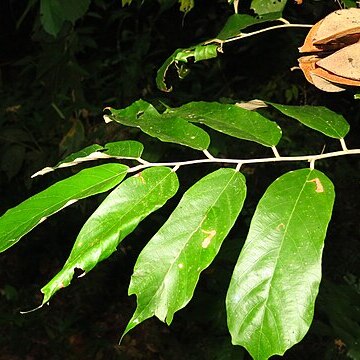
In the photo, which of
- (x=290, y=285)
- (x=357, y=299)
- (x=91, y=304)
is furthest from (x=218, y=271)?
(x=290, y=285)

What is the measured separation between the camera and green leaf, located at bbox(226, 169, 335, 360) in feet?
2.16

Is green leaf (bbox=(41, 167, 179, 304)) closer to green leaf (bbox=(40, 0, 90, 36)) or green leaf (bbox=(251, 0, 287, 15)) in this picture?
green leaf (bbox=(251, 0, 287, 15))

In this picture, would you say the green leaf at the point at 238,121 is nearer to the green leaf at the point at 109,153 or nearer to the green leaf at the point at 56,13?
the green leaf at the point at 109,153

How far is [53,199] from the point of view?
2.48 feet

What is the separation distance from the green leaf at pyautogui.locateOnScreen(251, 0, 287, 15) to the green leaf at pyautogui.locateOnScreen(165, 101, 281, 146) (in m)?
0.39

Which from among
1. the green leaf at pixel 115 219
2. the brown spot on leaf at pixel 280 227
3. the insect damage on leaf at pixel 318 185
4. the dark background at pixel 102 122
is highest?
the green leaf at pixel 115 219

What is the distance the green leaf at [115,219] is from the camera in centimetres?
71

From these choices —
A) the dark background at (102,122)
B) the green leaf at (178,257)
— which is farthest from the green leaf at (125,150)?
the dark background at (102,122)

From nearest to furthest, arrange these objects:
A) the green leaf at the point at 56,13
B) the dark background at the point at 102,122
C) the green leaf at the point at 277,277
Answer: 1. the green leaf at the point at 277,277
2. the green leaf at the point at 56,13
3. the dark background at the point at 102,122

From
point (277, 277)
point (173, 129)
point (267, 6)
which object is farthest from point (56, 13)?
point (277, 277)

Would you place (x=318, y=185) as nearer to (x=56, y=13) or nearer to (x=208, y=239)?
(x=208, y=239)

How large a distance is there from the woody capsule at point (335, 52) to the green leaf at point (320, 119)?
0.16 feet

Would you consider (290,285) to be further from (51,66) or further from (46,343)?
(46,343)

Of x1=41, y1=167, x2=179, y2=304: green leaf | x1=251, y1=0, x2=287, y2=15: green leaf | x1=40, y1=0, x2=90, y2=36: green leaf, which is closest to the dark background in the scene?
x1=40, y1=0, x2=90, y2=36: green leaf
